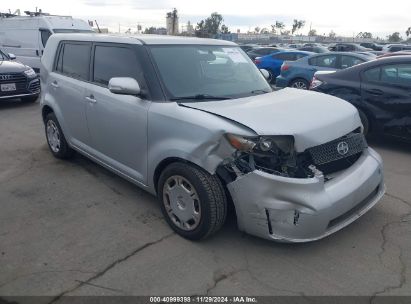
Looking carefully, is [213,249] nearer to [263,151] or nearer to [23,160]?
[263,151]

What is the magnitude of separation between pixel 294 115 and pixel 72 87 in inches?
112

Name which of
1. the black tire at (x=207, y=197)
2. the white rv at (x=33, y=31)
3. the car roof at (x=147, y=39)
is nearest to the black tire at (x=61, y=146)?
the car roof at (x=147, y=39)

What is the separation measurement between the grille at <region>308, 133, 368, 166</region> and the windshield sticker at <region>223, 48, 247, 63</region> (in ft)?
5.18

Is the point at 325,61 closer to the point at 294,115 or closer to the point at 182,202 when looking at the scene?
the point at 294,115

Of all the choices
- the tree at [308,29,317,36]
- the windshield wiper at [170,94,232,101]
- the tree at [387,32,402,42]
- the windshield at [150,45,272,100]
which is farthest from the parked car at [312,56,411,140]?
the tree at [308,29,317,36]

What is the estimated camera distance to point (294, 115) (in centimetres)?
334

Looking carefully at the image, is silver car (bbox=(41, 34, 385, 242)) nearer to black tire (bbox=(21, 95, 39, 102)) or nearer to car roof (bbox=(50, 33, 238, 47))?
car roof (bbox=(50, 33, 238, 47))

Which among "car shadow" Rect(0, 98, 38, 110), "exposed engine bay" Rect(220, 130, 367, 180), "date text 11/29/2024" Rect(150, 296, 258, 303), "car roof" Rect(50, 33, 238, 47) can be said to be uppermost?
"car roof" Rect(50, 33, 238, 47)

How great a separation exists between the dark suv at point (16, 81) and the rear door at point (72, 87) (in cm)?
503

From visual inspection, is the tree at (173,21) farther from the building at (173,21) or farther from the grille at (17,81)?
the grille at (17,81)

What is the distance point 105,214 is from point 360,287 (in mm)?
2495

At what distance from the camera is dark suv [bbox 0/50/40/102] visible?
376 inches

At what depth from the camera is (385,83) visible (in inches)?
240

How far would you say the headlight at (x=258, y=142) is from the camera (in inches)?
119
